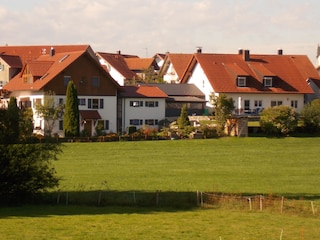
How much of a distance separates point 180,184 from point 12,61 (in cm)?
6051

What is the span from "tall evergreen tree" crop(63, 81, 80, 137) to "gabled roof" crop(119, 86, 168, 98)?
905 cm

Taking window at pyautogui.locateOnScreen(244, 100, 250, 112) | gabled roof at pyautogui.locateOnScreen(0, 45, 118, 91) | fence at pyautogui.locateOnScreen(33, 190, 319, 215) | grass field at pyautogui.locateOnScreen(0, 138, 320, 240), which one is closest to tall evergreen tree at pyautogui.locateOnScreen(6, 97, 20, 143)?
fence at pyautogui.locateOnScreen(33, 190, 319, 215)

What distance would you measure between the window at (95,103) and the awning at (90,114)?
2.46 feet

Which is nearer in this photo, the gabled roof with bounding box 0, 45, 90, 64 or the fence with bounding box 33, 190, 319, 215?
the fence with bounding box 33, 190, 319, 215

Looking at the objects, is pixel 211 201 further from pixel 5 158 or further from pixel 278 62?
pixel 278 62

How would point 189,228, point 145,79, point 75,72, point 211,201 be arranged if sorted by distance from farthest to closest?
point 145,79
point 75,72
point 211,201
point 189,228

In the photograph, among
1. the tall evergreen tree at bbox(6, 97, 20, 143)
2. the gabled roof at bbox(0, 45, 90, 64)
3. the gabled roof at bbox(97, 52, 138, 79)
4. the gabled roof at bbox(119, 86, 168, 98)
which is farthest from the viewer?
the gabled roof at bbox(97, 52, 138, 79)

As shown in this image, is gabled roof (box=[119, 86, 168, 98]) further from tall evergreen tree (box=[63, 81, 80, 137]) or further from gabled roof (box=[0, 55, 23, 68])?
gabled roof (box=[0, 55, 23, 68])

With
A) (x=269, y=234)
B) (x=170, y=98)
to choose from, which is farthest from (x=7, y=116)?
(x=170, y=98)

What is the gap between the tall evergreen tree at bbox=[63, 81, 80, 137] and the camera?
64875 mm

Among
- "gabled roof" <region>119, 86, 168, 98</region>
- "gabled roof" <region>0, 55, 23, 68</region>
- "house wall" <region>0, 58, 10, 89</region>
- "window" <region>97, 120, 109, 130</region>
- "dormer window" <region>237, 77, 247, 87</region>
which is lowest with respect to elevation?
"window" <region>97, 120, 109, 130</region>

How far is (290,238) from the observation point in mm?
23219

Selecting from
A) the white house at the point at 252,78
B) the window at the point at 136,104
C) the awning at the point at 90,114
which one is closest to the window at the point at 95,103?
the awning at the point at 90,114

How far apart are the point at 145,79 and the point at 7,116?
7544cm
